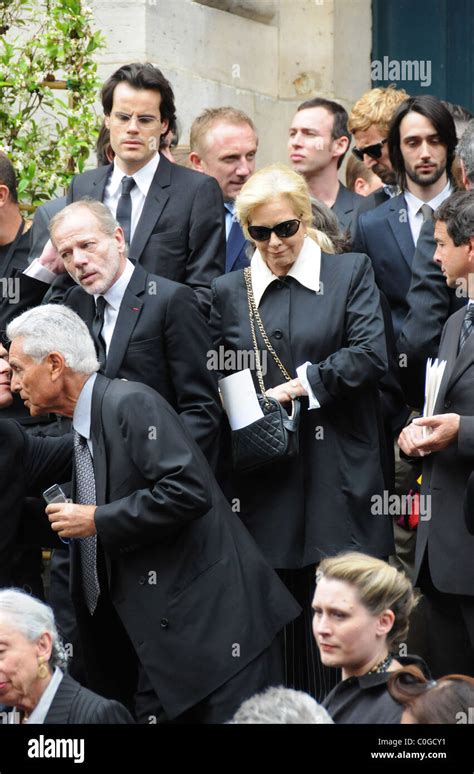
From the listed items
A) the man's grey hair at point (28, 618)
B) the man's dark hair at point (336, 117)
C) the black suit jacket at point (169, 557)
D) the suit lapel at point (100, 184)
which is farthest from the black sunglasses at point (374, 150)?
the man's grey hair at point (28, 618)

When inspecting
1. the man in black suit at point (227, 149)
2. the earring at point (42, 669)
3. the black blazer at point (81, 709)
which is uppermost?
the man in black suit at point (227, 149)

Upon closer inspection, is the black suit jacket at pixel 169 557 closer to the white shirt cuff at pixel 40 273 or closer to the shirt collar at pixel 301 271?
the shirt collar at pixel 301 271

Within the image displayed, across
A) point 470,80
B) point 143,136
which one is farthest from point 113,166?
point 470,80

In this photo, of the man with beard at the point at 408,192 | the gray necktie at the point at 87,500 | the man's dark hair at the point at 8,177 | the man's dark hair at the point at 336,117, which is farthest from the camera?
the man's dark hair at the point at 336,117

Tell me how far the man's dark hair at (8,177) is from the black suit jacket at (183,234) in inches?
31.7

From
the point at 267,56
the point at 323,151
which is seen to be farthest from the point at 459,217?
the point at 267,56

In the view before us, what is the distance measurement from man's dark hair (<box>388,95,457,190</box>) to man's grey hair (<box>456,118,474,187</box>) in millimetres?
459

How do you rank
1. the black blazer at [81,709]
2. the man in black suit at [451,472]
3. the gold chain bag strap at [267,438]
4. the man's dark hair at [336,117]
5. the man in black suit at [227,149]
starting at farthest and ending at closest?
the man's dark hair at [336,117]
the man in black suit at [227,149]
the gold chain bag strap at [267,438]
the man in black suit at [451,472]
the black blazer at [81,709]

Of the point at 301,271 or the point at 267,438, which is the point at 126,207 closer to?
the point at 301,271

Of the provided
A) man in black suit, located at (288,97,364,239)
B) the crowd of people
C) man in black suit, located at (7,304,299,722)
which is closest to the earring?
the crowd of people

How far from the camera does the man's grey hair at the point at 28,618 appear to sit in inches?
215

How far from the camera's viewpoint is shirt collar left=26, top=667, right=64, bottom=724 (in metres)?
5.39
